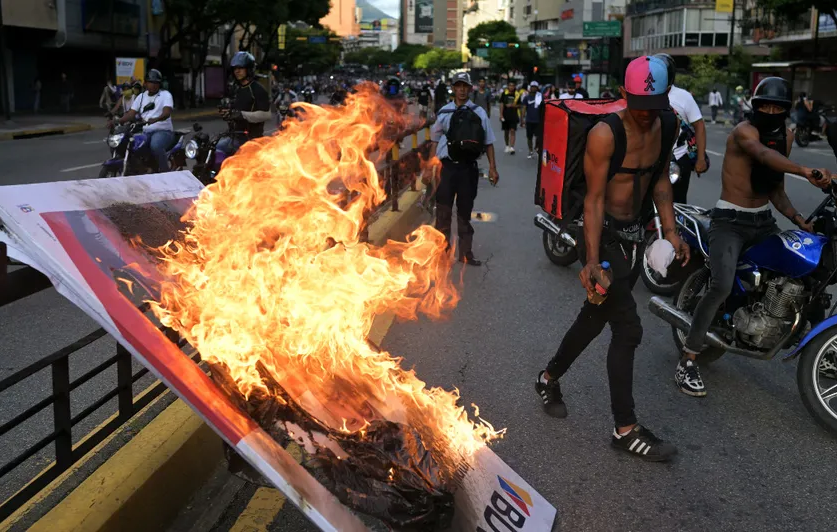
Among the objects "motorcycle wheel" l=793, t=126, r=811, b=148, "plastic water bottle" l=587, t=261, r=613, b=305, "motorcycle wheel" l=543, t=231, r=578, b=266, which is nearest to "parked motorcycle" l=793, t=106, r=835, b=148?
"motorcycle wheel" l=793, t=126, r=811, b=148

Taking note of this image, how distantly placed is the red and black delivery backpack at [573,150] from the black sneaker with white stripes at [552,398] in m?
0.93

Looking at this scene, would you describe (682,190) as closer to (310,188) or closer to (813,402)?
(813,402)

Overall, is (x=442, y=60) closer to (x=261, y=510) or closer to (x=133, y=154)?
(x=133, y=154)

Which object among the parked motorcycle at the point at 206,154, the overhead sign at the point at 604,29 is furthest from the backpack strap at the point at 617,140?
the overhead sign at the point at 604,29

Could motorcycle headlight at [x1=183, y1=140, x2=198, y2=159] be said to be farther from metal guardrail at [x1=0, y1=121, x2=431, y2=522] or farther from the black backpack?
metal guardrail at [x1=0, y1=121, x2=431, y2=522]

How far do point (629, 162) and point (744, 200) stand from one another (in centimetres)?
122

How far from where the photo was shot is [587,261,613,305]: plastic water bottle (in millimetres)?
3998

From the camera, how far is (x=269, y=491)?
364cm

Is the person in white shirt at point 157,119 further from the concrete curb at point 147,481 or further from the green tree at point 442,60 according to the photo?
the green tree at point 442,60

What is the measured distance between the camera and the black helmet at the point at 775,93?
15.4ft

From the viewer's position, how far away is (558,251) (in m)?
8.54

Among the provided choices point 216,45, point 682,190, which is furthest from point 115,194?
point 216,45

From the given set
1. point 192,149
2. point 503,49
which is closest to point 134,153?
point 192,149

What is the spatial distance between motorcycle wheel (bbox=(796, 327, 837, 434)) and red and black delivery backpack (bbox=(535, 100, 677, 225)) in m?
1.20
